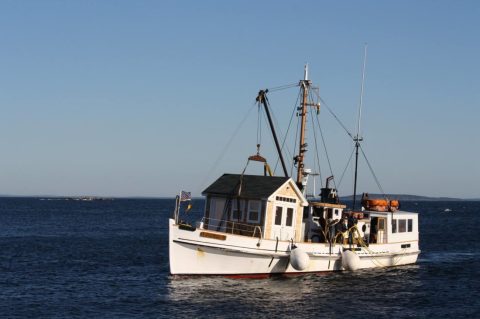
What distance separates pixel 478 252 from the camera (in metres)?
64.3

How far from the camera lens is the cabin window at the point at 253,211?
40688 mm

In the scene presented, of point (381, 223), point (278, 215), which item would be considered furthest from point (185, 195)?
point (381, 223)

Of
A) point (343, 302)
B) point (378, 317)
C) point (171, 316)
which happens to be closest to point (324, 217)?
point (343, 302)

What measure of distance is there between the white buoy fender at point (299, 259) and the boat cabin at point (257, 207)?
1.40 metres

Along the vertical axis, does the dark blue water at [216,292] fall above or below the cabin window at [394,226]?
below

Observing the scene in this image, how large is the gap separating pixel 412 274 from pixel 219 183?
15935 mm

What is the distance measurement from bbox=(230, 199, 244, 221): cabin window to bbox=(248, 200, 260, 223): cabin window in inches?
23.4

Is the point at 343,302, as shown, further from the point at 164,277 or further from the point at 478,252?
the point at 478,252

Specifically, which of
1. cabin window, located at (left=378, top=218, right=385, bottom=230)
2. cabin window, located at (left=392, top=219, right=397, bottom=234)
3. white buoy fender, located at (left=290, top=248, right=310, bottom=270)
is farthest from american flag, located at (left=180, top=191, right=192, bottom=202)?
cabin window, located at (left=392, top=219, right=397, bottom=234)

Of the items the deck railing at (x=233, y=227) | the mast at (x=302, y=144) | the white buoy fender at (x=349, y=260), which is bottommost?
the white buoy fender at (x=349, y=260)

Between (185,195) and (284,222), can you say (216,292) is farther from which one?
(284,222)

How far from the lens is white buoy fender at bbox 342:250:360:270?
42656 mm

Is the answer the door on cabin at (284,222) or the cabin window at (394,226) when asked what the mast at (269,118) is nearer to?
the door on cabin at (284,222)

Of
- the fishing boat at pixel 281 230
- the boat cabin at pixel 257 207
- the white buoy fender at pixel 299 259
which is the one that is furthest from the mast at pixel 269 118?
the white buoy fender at pixel 299 259
